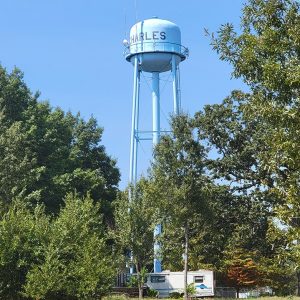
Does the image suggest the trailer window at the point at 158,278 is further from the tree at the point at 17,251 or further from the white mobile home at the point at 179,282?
the tree at the point at 17,251

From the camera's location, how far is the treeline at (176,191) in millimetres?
14031

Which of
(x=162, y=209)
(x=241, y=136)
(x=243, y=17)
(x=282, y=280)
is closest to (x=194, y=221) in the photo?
(x=162, y=209)

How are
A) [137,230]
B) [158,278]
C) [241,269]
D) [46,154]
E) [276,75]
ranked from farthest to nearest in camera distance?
[46,154]
[241,269]
[158,278]
[137,230]
[276,75]

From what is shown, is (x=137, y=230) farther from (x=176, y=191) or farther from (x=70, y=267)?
(x=70, y=267)

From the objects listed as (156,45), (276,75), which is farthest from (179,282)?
(276,75)

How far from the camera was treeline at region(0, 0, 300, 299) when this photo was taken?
14031 millimetres

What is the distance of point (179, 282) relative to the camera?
155ft

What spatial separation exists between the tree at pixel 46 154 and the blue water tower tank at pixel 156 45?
30.8 feet

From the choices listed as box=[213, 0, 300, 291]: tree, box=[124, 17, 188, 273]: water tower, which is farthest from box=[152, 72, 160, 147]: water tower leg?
box=[213, 0, 300, 291]: tree

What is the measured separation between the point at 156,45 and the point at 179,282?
883 inches

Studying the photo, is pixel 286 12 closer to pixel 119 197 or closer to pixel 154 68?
pixel 119 197

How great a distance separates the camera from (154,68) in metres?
61.4

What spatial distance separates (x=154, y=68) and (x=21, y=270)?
1323 inches

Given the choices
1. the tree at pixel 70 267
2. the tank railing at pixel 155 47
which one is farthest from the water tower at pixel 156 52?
the tree at pixel 70 267
